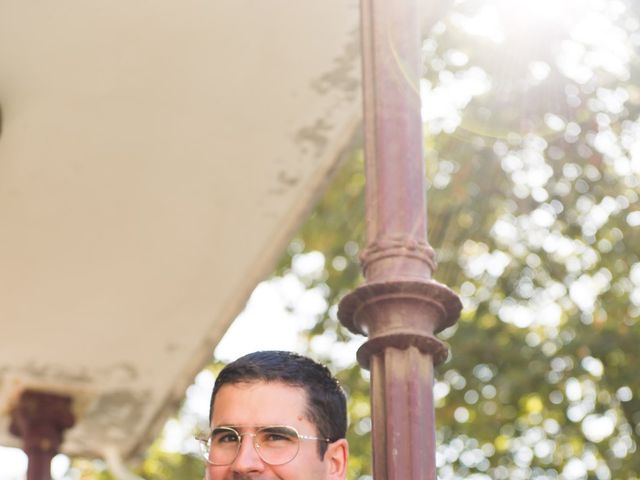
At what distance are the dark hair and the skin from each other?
0.7 inches

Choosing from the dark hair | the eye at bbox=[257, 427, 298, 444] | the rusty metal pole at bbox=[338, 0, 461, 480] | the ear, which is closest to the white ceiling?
the rusty metal pole at bbox=[338, 0, 461, 480]

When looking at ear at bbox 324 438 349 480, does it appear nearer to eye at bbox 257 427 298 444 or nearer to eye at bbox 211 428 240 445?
eye at bbox 257 427 298 444

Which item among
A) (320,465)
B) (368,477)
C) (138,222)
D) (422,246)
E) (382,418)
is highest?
(368,477)

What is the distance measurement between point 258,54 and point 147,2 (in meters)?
0.56

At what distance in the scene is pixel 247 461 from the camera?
308cm

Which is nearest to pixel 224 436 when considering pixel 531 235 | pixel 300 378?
pixel 300 378

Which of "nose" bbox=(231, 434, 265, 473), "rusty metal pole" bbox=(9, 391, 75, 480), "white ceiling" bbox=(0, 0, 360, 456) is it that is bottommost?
"nose" bbox=(231, 434, 265, 473)

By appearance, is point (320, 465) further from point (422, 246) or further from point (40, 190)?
point (40, 190)

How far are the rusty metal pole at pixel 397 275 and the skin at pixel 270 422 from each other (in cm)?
24

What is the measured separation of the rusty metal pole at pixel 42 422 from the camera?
7.58 meters

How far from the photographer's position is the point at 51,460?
755 cm

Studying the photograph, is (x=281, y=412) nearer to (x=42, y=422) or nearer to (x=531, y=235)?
(x=42, y=422)

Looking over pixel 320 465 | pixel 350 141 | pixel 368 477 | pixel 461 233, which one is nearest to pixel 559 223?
pixel 461 233

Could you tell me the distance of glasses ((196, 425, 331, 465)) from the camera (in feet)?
10.3
